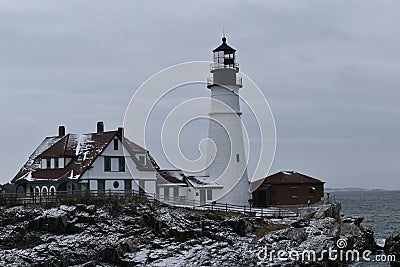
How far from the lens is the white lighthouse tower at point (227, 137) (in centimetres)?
4728

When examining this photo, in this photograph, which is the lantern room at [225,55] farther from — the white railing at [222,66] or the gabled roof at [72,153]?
the gabled roof at [72,153]

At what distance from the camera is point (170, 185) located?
150ft

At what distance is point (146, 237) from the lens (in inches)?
1334

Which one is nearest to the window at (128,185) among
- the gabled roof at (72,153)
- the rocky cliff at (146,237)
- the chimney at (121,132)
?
the gabled roof at (72,153)

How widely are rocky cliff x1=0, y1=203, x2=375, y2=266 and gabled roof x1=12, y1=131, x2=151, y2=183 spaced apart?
25.6 ft

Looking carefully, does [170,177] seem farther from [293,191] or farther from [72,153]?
[293,191]

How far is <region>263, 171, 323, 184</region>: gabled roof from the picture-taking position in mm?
49031

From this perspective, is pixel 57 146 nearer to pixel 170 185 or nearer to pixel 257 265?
pixel 170 185

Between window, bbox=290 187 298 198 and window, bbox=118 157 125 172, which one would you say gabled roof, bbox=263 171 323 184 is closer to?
window, bbox=290 187 298 198

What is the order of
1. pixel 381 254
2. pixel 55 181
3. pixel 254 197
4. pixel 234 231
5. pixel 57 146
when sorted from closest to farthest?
pixel 234 231
pixel 381 254
pixel 55 181
pixel 57 146
pixel 254 197

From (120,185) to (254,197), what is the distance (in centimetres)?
1062

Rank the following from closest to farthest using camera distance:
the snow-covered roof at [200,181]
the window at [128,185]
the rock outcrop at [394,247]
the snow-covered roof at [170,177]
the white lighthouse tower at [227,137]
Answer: the rock outcrop at [394,247] < the window at [128,185] < the snow-covered roof at [170,177] < the snow-covered roof at [200,181] < the white lighthouse tower at [227,137]

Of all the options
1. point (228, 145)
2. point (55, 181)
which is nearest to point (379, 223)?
point (228, 145)

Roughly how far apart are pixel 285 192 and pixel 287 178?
1.17 m
